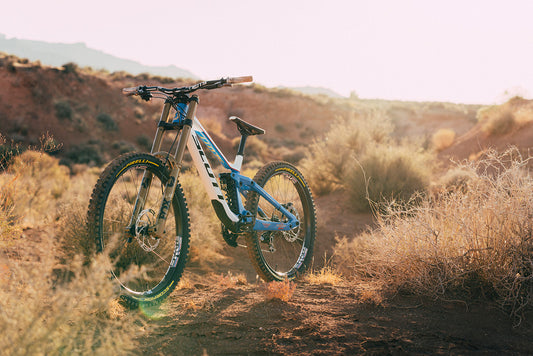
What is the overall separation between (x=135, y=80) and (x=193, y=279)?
34.7 metres

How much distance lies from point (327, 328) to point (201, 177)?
5.65 ft

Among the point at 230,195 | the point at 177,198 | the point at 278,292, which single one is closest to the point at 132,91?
the point at 177,198

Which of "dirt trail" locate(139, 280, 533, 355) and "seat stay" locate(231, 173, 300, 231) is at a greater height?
"seat stay" locate(231, 173, 300, 231)

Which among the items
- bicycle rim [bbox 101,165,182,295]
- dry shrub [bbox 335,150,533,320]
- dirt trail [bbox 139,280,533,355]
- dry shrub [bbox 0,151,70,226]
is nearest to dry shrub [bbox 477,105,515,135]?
dry shrub [bbox 335,150,533,320]

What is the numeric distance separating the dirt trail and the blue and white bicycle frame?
2.39ft

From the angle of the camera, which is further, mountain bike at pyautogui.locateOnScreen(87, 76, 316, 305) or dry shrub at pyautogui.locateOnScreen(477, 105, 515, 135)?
dry shrub at pyautogui.locateOnScreen(477, 105, 515, 135)

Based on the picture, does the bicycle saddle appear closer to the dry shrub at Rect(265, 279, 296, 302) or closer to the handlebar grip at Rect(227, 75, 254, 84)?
the handlebar grip at Rect(227, 75, 254, 84)

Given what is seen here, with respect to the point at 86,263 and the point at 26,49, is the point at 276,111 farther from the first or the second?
the point at 26,49

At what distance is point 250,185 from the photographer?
430 cm

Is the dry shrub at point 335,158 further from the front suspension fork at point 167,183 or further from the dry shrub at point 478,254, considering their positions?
the front suspension fork at point 167,183

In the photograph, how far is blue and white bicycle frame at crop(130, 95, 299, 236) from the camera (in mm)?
3445

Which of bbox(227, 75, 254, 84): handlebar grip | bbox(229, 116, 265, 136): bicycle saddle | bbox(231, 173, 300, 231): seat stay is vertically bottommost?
bbox(231, 173, 300, 231): seat stay

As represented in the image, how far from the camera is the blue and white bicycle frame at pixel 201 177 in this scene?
136 inches

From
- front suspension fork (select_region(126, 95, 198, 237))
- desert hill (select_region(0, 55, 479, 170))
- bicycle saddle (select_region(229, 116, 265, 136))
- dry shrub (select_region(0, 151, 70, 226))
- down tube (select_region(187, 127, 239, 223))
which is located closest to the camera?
front suspension fork (select_region(126, 95, 198, 237))
